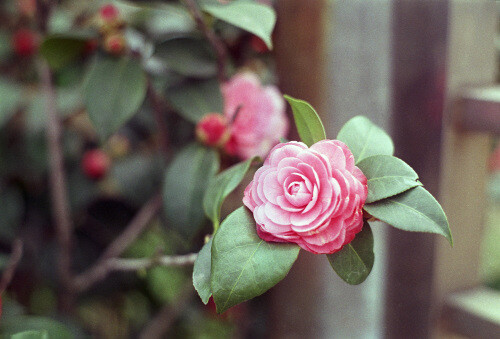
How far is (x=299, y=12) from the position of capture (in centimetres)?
106

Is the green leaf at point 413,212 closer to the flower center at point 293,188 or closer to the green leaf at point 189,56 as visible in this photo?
the flower center at point 293,188

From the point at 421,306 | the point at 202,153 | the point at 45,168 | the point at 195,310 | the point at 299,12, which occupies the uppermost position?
the point at 299,12

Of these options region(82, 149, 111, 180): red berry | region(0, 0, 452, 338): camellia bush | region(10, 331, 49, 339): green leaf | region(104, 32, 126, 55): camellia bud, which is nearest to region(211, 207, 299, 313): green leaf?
region(0, 0, 452, 338): camellia bush

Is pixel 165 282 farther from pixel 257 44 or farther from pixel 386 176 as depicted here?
pixel 386 176

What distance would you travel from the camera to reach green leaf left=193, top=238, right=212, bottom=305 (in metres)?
0.48

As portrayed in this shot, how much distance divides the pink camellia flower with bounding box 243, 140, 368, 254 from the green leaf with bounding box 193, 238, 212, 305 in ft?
0.21

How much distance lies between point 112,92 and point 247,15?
0.28m

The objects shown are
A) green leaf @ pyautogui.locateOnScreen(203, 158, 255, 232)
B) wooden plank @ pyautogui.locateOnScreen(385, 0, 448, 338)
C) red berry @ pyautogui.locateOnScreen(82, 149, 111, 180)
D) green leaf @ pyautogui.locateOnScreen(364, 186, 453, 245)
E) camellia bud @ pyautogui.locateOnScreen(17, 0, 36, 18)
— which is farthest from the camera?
camellia bud @ pyautogui.locateOnScreen(17, 0, 36, 18)

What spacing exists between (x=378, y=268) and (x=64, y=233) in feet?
2.08

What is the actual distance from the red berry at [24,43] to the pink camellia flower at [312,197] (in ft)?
3.44

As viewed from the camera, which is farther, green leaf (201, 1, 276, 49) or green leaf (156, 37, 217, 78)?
green leaf (156, 37, 217, 78)

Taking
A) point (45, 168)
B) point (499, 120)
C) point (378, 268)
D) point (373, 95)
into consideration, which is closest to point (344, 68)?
point (373, 95)

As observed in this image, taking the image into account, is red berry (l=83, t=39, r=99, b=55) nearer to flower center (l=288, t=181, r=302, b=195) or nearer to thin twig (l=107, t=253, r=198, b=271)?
thin twig (l=107, t=253, r=198, b=271)

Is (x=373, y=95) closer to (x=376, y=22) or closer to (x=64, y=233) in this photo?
(x=376, y=22)
